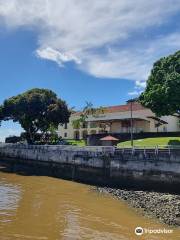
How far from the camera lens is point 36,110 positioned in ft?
248

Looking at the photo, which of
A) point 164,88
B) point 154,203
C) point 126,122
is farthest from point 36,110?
point 154,203

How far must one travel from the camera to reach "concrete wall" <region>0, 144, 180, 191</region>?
3884cm

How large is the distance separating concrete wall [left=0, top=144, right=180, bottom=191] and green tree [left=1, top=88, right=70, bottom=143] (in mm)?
16387

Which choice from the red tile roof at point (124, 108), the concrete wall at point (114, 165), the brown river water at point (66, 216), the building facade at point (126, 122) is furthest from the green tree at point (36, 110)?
the brown river water at point (66, 216)

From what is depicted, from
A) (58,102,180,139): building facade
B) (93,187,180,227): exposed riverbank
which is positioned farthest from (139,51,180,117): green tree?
(58,102,180,139): building facade

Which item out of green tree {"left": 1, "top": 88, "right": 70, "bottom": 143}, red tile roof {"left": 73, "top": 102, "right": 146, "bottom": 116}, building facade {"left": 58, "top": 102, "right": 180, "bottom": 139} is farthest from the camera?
red tile roof {"left": 73, "top": 102, "right": 146, "bottom": 116}

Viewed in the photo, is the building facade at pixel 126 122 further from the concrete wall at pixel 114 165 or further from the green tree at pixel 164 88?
the concrete wall at pixel 114 165

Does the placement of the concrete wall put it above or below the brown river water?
above

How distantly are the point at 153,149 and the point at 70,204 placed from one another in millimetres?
10939

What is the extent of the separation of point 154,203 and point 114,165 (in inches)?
469

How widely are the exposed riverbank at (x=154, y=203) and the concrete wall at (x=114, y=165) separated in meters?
2.12

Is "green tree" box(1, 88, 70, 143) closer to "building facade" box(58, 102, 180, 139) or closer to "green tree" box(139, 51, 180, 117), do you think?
"building facade" box(58, 102, 180, 139)

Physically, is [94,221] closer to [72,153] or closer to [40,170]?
[72,153]

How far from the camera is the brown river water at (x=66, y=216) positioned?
24.8m
